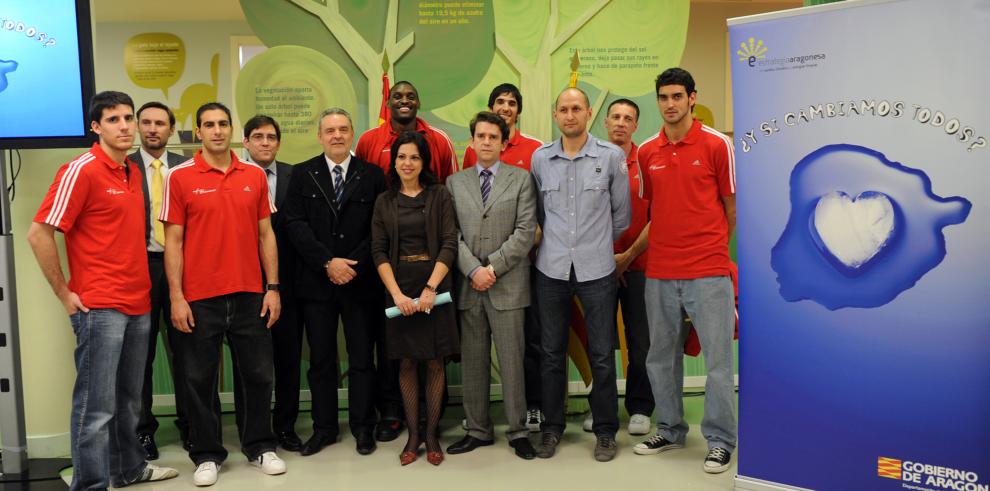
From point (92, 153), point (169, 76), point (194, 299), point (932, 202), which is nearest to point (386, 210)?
point (194, 299)

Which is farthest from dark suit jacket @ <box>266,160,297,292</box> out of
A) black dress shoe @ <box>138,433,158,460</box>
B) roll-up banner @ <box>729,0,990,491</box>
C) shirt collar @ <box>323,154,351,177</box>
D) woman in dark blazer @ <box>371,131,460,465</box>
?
roll-up banner @ <box>729,0,990,491</box>

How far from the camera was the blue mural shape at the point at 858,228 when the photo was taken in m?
2.77

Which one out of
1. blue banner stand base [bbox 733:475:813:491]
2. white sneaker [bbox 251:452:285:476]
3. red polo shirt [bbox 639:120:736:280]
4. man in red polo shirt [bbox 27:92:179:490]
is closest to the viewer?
man in red polo shirt [bbox 27:92:179:490]

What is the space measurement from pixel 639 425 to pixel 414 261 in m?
1.60

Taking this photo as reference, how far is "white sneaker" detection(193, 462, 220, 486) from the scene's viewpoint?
3.54 meters

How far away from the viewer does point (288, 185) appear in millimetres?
4059

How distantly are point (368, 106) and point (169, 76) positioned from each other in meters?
1.22

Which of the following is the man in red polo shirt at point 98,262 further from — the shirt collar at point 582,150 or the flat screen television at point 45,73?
the shirt collar at point 582,150

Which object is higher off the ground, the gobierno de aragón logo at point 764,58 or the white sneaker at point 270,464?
the gobierno de aragón logo at point 764,58

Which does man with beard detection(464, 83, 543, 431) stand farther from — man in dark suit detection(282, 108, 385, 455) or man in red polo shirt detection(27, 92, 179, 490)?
man in red polo shirt detection(27, 92, 179, 490)

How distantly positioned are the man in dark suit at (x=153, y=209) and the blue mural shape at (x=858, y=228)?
9.63 ft

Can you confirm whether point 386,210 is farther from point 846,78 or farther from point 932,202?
point 932,202

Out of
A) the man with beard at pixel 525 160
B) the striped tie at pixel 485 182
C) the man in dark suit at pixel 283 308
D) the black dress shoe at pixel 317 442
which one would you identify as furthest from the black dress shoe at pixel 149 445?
the striped tie at pixel 485 182

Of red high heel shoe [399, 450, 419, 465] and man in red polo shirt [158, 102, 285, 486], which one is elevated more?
man in red polo shirt [158, 102, 285, 486]
